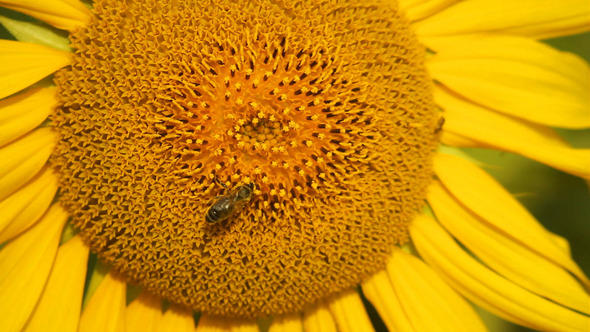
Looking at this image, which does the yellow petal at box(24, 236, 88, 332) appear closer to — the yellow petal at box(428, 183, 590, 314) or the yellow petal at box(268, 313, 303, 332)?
the yellow petal at box(268, 313, 303, 332)

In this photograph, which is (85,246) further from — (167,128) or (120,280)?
(167,128)

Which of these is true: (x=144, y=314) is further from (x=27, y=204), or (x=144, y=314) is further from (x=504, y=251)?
(x=504, y=251)

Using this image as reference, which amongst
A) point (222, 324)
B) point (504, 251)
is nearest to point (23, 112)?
point (222, 324)

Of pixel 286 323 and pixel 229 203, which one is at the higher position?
pixel 229 203

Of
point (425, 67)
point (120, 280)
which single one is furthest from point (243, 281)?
point (425, 67)

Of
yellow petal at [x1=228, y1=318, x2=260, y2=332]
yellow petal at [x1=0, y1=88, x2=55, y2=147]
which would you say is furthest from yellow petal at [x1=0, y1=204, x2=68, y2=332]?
yellow petal at [x1=228, y1=318, x2=260, y2=332]

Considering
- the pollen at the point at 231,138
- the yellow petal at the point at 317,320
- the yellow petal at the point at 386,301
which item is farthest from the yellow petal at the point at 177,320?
the yellow petal at the point at 386,301
